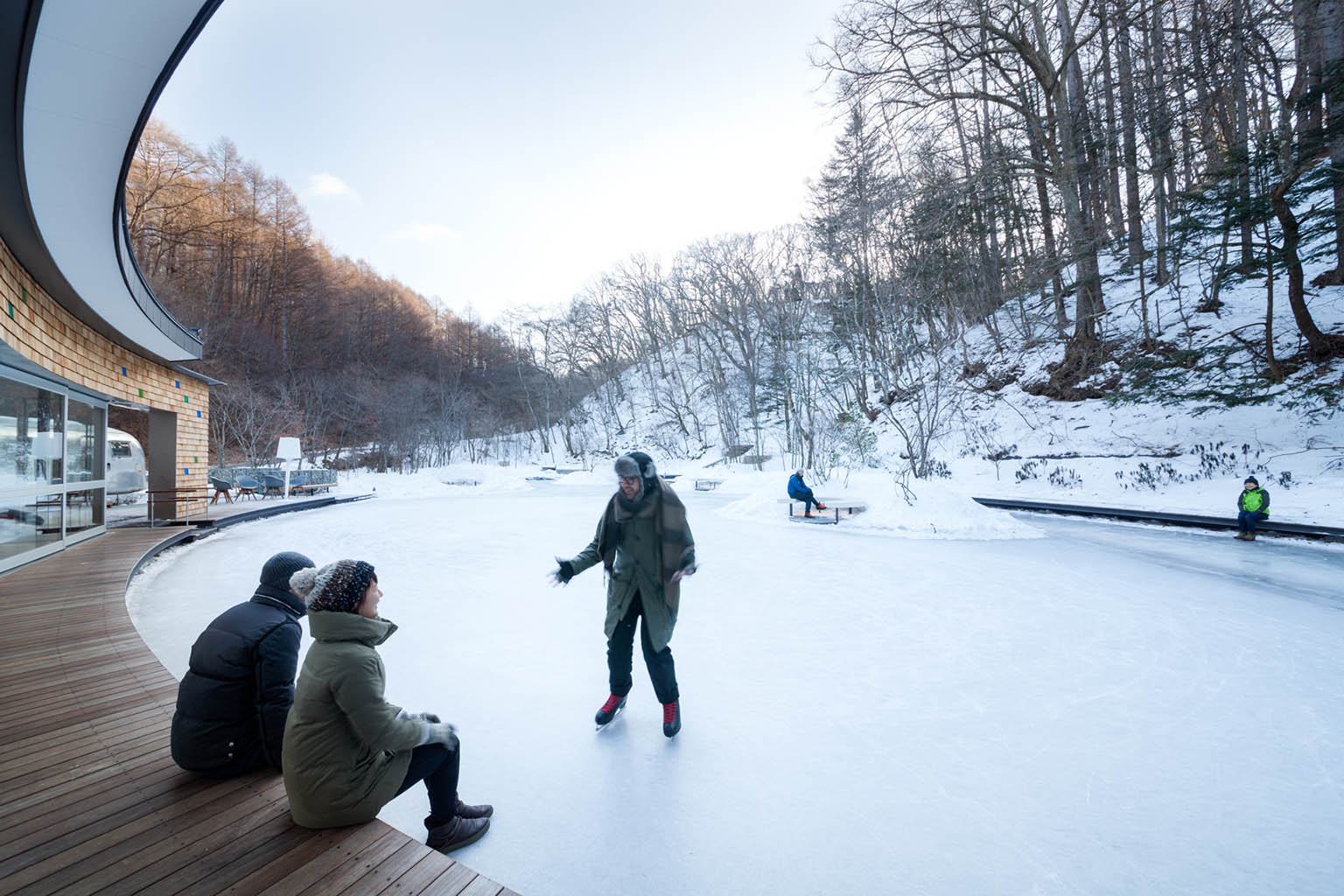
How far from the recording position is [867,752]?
2.71 m

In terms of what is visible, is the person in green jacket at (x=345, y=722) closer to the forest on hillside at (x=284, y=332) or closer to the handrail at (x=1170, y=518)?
the handrail at (x=1170, y=518)

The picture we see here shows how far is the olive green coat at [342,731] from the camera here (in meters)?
1.64

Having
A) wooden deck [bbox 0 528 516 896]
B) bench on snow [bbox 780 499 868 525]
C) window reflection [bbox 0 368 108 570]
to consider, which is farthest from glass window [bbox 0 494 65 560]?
bench on snow [bbox 780 499 868 525]

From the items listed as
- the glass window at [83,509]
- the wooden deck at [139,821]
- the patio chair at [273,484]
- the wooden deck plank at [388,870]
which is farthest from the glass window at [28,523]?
the patio chair at [273,484]

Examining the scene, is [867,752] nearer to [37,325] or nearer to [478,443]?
[37,325]

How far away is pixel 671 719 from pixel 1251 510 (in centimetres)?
944

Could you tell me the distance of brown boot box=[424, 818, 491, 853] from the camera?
78.4 inches

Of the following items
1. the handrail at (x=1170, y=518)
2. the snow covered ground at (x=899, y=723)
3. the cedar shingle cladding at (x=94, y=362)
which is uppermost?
the cedar shingle cladding at (x=94, y=362)

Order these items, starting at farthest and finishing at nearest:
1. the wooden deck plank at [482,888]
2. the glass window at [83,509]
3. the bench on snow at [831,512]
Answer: the bench on snow at [831,512]
the glass window at [83,509]
the wooden deck plank at [482,888]

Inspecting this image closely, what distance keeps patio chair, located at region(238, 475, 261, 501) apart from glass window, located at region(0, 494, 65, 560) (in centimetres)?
1106

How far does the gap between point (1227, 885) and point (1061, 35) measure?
58.0 ft

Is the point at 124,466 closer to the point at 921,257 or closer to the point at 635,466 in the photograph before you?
the point at 635,466

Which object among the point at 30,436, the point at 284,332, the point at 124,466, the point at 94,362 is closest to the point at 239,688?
the point at 30,436

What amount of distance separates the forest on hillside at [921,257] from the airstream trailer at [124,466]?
4.81m
